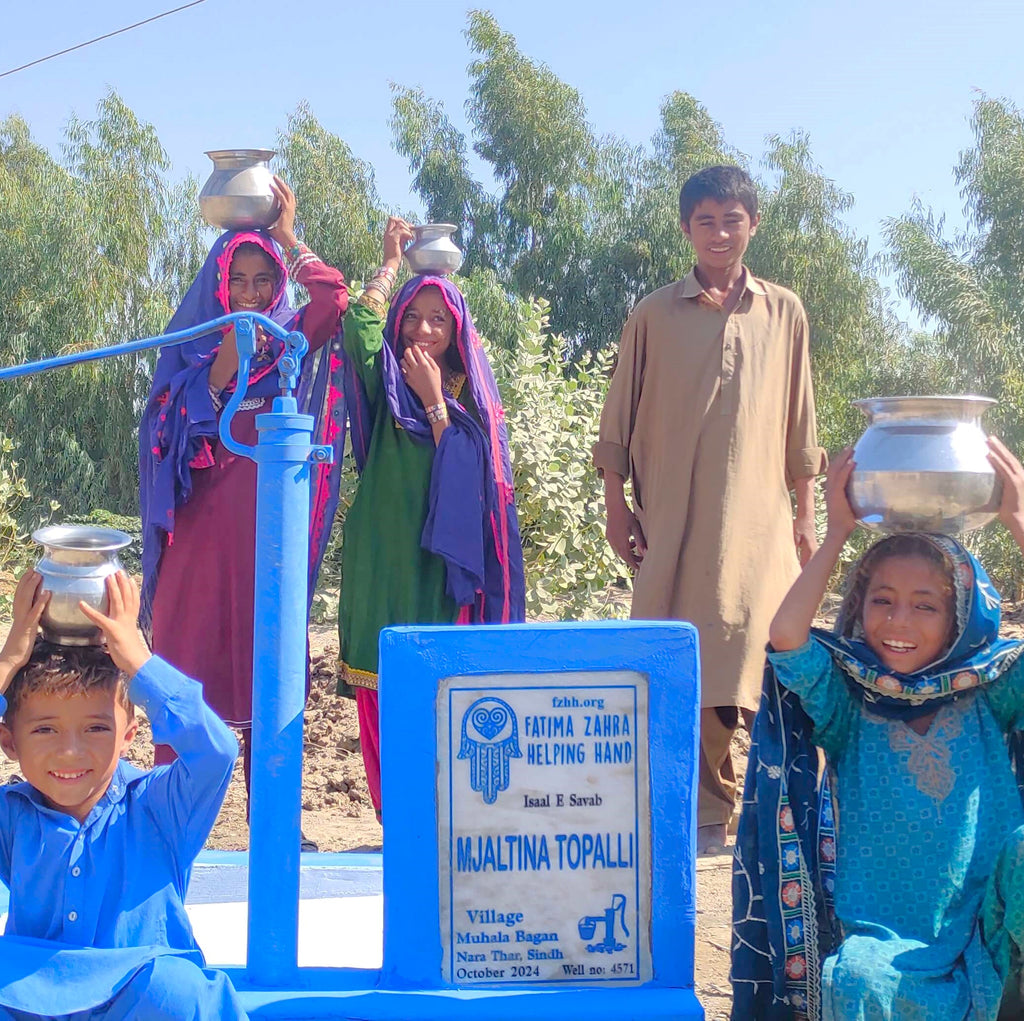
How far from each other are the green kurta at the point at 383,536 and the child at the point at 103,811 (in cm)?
151

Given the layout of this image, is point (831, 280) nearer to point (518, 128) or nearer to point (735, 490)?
point (518, 128)

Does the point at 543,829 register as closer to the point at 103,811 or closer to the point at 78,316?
the point at 103,811

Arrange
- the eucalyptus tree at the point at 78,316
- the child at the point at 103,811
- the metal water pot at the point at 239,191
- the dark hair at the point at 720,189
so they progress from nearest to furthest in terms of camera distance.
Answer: the child at the point at 103,811 < the metal water pot at the point at 239,191 < the dark hair at the point at 720,189 < the eucalyptus tree at the point at 78,316

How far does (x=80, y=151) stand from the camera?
15.8m

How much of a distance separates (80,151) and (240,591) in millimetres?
13940

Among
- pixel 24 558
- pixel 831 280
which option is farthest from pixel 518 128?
pixel 24 558

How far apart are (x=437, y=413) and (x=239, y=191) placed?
82 centimetres

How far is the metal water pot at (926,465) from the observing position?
7.70 ft

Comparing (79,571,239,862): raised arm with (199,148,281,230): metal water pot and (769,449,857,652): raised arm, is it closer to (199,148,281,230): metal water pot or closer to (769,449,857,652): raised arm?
(769,449,857,652): raised arm

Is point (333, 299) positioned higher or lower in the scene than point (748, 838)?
higher

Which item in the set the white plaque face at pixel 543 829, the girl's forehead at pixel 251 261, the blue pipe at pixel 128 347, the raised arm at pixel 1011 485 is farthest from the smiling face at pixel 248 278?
the raised arm at pixel 1011 485

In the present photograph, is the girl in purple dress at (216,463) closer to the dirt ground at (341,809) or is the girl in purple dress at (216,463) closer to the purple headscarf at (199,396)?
the purple headscarf at (199,396)

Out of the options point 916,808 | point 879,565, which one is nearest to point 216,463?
point 879,565

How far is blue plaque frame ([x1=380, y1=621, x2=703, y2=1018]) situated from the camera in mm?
2316
